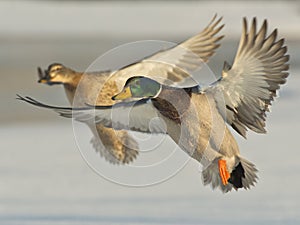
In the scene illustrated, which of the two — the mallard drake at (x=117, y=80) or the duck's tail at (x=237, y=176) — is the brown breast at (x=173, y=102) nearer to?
the duck's tail at (x=237, y=176)

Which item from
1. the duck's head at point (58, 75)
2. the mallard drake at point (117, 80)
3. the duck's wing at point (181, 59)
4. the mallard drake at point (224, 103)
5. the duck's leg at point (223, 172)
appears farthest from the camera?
the duck's head at point (58, 75)

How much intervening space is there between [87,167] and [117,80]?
0.99 meters

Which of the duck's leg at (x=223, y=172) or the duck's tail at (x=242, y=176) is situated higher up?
the duck's leg at (x=223, y=172)

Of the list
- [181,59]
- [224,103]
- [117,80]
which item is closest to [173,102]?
[224,103]

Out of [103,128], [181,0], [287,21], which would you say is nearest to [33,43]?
[287,21]

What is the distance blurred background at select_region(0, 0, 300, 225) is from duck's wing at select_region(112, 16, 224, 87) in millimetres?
779

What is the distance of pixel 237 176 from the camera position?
6.77 meters

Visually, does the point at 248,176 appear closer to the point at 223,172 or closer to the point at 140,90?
the point at 223,172

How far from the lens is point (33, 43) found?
650 inches

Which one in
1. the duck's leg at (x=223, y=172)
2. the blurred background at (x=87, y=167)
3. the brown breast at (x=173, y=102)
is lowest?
the blurred background at (x=87, y=167)

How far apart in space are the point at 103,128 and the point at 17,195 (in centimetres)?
76

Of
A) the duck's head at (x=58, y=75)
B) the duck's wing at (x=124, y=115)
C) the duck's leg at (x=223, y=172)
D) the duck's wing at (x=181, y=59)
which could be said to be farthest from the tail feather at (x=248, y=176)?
the duck's head at (x=58, y=75)

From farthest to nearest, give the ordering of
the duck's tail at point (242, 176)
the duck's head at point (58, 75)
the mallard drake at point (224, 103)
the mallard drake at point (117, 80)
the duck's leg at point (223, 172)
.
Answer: the duck's head at point (58, 75) < the mallard drake at point (117, 80) < the duck's tail at point (242, 176) < the duck's leg at point (223, 172) < the mallard drake at point (224, 103)

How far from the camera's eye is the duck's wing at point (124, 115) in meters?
6.80
